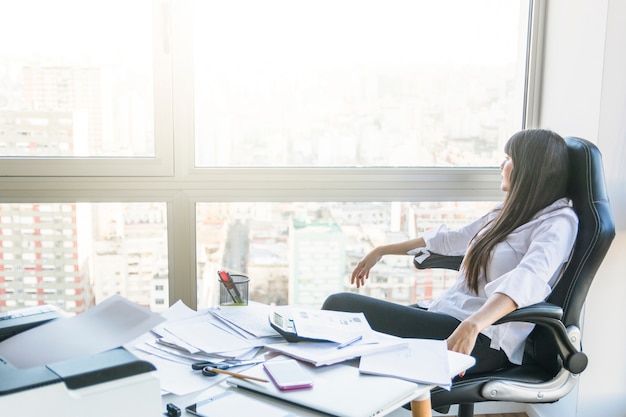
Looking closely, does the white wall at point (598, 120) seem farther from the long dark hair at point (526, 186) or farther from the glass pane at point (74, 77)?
the glass pane at point (74, 77)

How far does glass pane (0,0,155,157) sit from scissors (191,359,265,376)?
1324 mm

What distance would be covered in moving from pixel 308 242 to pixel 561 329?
1112 mm

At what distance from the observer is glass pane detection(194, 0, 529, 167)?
2.37 metres

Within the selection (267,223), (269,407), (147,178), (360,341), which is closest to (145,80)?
(147,178)

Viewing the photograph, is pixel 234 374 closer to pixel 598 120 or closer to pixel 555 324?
pixel 555 324

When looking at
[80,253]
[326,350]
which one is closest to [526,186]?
[326,350]

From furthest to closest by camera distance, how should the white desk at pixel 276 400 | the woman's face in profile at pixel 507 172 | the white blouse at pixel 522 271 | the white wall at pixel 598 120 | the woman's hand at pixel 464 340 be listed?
1. the white wall at pixel 598 120
2. the woman's face in profile at pixel 507 172
3. the white blouse at pixel 522 271
4. the woman's hand at pixel 464 340
5. the white desk at pixel 276 400

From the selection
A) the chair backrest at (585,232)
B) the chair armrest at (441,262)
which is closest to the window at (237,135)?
the chair armrest at (441,262)

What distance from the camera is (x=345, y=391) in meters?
1.11

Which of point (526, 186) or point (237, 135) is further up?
point (237, 135)

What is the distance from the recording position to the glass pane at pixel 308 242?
2.44m

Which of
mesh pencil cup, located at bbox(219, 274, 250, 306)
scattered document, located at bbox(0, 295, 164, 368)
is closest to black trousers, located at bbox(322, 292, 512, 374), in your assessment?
mesh pencil cup, located at bbox(219, 274, 250, 306)

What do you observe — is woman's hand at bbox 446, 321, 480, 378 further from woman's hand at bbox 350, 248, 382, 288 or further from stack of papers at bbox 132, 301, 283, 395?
woman's hand at bbox 350, 248, 382, 288

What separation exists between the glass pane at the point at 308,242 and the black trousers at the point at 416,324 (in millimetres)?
573
